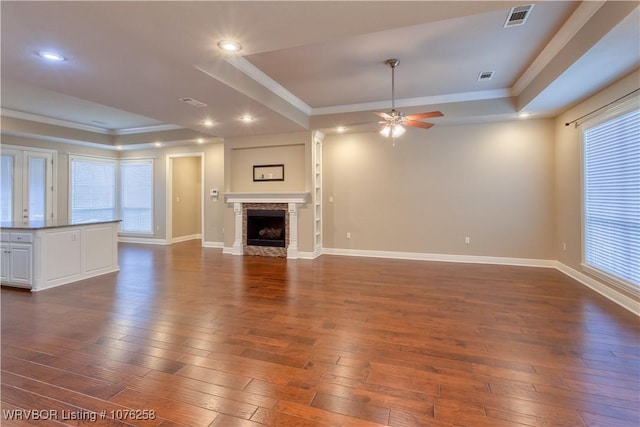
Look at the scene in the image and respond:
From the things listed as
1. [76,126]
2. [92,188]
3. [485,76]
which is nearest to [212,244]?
[92,188]

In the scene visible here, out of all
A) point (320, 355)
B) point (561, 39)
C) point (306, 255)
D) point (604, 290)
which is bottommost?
point (320, 355)

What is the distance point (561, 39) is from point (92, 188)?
1025cm

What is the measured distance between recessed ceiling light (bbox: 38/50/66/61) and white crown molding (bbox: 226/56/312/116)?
1596mm

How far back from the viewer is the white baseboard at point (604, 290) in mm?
3488

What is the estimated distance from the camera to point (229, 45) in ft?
9.52

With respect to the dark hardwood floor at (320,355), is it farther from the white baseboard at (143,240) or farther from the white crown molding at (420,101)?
the white baseboard at (143,240)

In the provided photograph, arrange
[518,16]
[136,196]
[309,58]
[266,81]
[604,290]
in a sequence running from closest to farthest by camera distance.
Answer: [518,16] → [309,58] → [604,290] → [266,81] → [136,196]

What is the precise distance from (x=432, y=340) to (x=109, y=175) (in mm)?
9566

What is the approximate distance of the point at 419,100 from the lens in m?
5.54

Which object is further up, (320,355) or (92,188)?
(92,188)

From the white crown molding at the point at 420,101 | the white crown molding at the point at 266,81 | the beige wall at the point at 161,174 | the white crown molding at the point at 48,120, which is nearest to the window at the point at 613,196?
the white crown molding at the point at 420,101

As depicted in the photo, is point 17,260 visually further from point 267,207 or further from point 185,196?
point 185,196

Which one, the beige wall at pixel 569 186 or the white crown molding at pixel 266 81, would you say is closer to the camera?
the white crown molding at pixel 266 81

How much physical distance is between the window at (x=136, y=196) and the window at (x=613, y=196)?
954 centimetres
